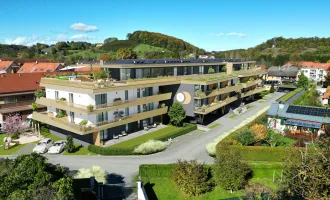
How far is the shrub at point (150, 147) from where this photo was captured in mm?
32800

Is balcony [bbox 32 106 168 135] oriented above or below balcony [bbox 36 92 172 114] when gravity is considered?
below

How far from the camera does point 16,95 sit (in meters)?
46.1

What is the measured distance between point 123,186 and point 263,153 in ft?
55.6

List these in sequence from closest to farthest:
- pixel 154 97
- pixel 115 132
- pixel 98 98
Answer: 1. pixel 98 98
2. pixel 115 132
3. pixel 154 97

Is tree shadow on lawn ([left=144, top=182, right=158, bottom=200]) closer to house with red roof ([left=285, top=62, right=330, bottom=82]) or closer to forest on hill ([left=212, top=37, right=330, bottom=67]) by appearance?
house with red roof ([left=285, top=62, right=330, bottom=82])

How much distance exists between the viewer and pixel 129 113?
39.8 meters

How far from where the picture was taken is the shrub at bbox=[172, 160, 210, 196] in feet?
78.6

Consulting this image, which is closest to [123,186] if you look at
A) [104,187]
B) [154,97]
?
[104,187]

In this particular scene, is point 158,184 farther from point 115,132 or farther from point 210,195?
point 115,132

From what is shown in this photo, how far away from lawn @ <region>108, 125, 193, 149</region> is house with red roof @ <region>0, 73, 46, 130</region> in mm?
21118

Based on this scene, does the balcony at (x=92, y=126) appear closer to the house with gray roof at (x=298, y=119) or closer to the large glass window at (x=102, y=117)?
the large glass window at (x=102, y=117)

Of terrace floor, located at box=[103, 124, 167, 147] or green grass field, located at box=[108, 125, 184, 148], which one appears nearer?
green grass field, located at box=[108, 125, 184, 148]

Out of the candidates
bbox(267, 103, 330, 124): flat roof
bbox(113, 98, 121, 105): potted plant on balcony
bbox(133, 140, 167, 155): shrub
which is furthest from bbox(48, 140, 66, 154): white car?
bbox(267, 103, 330, 124): flat roof

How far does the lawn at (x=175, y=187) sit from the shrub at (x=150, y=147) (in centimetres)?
584
